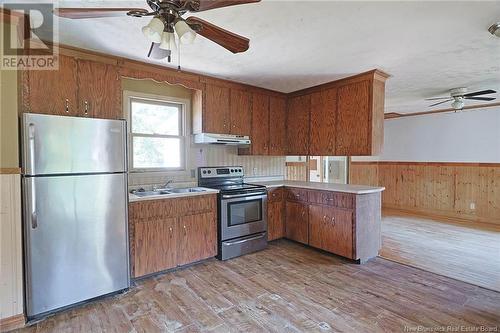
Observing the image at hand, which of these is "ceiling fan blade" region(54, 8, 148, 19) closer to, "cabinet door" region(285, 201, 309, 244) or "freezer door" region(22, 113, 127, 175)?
"freezer door" region(22, 113, 127, 175)

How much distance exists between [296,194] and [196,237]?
1675 mm

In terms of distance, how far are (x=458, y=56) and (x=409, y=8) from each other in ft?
4.70

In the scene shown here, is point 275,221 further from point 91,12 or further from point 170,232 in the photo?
point 91,12

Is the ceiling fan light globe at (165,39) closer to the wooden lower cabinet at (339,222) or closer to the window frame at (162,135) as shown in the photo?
the window frame at (162,135)

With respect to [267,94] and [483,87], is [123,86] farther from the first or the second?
[483,87]

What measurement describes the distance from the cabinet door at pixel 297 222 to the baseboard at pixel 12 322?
10.6 feet

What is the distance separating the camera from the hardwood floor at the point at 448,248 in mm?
3123

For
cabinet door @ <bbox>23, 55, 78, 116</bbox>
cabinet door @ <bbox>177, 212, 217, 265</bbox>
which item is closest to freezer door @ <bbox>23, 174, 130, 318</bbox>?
cabinet door @ <bbox>177, 212, 217, 265</bbox>

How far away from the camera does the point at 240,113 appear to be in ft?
13.5

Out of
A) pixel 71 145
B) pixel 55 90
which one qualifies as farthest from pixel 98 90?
pixel 71 145

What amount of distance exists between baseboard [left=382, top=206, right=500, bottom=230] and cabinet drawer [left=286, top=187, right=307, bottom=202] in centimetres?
338

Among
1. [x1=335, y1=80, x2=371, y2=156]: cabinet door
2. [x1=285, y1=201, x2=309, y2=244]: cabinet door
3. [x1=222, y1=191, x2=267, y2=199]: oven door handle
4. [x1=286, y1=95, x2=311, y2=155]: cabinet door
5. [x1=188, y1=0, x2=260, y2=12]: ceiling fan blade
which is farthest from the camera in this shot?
[x1=286, y1=95, x2=311, y2=155]: cabinet door

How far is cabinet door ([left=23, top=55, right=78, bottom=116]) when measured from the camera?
2.50 m

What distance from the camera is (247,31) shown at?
235cm
